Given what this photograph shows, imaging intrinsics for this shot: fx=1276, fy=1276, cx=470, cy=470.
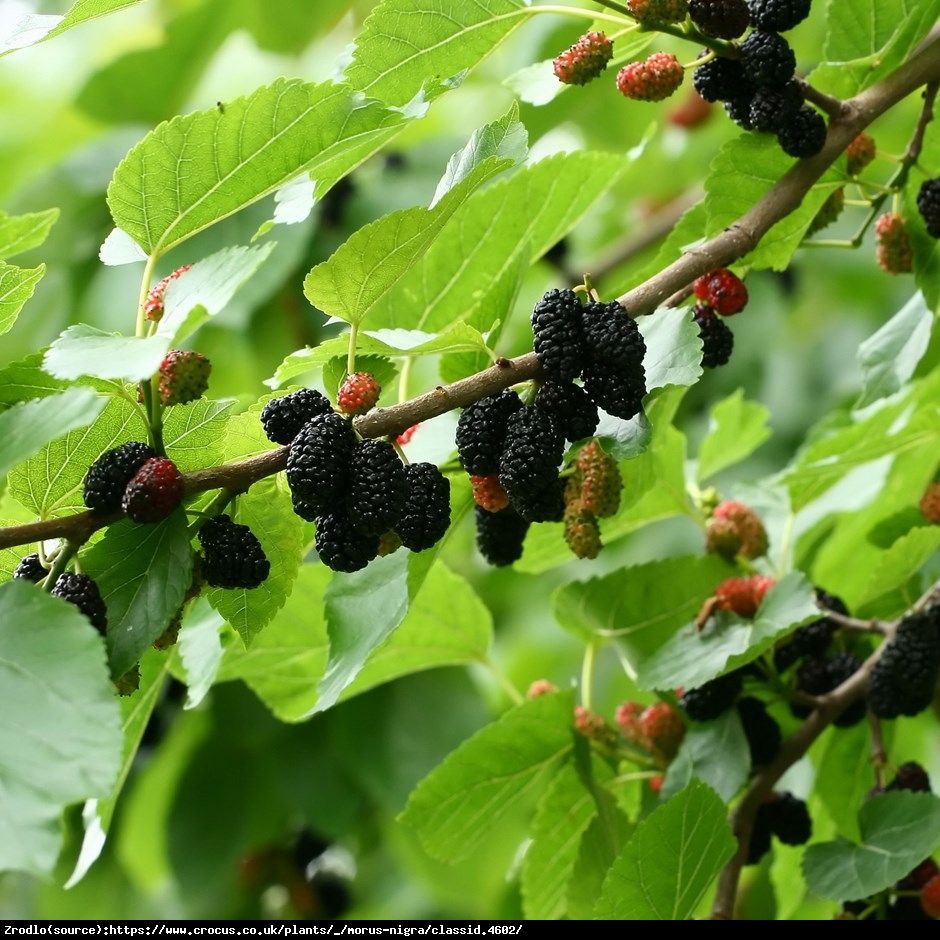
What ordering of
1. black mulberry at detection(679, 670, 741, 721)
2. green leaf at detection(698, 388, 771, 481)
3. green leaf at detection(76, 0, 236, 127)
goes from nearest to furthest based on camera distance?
black mulberry at detection(679, 670, 741, 721) < green leaf at detection(698, 388, 771, 481) < green leaf at detection(76, 0, 236, 127)

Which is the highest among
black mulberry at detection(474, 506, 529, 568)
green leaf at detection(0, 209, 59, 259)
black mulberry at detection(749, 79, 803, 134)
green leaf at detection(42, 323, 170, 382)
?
green leaf at detection(0, 209, 59, 259)

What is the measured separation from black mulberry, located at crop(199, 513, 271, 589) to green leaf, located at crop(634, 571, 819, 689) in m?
0.50

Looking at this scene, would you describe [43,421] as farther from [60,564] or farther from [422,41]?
[422,41]

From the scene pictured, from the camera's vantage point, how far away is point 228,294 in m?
0.83

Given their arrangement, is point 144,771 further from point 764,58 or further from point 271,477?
point 764,58

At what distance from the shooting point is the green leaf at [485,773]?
135 centimetres

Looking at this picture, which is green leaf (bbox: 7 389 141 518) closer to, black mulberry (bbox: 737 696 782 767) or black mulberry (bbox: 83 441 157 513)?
black mulberry (bbox: 83 441 157 513)

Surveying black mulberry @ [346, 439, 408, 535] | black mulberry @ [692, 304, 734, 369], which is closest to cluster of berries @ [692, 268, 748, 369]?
black mulberry @ [692, 304, 734, 369]

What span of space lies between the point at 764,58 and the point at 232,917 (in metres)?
1.97

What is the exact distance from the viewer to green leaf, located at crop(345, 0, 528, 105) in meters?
1.06

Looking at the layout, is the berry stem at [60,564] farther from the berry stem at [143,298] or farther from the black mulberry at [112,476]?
the berry stem at [143,298]

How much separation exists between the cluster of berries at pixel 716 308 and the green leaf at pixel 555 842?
51 centimetres

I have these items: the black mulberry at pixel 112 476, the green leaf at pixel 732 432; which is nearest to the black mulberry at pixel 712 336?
the black mulberry at pixel 112 476

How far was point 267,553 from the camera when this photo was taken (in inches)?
39.6
